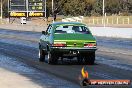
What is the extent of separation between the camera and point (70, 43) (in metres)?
17.8

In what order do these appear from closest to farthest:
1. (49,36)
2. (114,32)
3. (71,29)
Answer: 1. (71,29)
2. (49,36)
3. (114,32)

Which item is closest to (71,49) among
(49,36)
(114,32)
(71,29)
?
(71,29)

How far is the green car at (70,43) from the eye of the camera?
17.7 m

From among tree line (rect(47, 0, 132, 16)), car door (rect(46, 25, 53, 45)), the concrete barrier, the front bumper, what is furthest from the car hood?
tree line (rect(47, 0, 132, 16))

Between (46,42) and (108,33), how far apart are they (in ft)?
104

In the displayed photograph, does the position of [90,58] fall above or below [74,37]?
below

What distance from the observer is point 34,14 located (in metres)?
79.9

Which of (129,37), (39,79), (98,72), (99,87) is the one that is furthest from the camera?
(129,37)

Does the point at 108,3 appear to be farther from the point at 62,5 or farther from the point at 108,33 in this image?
the point at 108,33

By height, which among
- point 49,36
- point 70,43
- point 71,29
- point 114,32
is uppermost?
point 71,29

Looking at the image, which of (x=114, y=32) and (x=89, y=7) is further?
(x=89, y=7)

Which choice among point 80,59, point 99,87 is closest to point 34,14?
point 80,59

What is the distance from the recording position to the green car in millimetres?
17734

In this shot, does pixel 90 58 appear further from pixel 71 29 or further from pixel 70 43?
pixel 71 29
